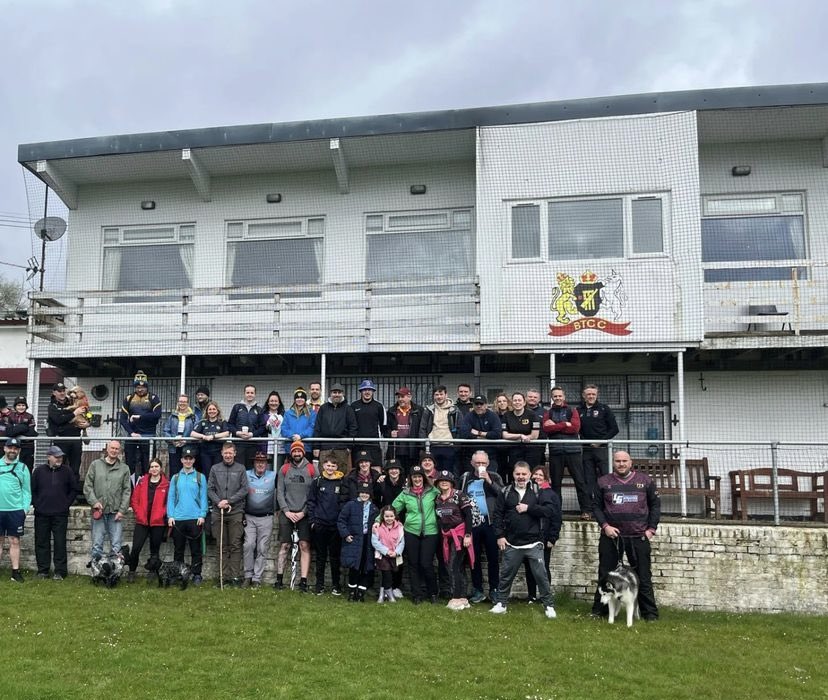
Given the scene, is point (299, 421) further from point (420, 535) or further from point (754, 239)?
point (754, 239)

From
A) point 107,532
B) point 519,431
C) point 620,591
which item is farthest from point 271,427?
point 620,591

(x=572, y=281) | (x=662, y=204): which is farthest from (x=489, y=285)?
(x=662, y=204)

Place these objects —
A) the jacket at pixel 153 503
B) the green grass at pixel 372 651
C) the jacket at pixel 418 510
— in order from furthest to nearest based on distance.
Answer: the jacket at pixel 153 503 → the jacket at pixel 418 510 → the green grass at pixel 372 651

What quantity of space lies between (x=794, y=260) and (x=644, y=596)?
599 cm

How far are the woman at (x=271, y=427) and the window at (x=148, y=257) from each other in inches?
170

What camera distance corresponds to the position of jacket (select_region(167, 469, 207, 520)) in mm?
8523

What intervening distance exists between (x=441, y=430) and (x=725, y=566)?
3.52 meters

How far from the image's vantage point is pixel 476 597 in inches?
314

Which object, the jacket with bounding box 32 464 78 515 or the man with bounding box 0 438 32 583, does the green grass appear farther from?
the jacket with bounding box 32 464 78 515

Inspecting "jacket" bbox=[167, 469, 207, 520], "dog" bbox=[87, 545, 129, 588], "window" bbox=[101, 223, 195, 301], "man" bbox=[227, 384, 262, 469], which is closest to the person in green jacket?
"man" bbox=[227, 384, 262, 469]

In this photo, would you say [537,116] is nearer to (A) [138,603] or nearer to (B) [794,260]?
(B) [794,260]

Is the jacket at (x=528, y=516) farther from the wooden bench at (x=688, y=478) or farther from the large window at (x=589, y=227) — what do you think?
the large window at (x=589, y=227)

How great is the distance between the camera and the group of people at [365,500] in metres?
7.63

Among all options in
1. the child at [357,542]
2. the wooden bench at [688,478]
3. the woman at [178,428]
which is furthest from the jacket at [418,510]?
the woman at [178,428]
